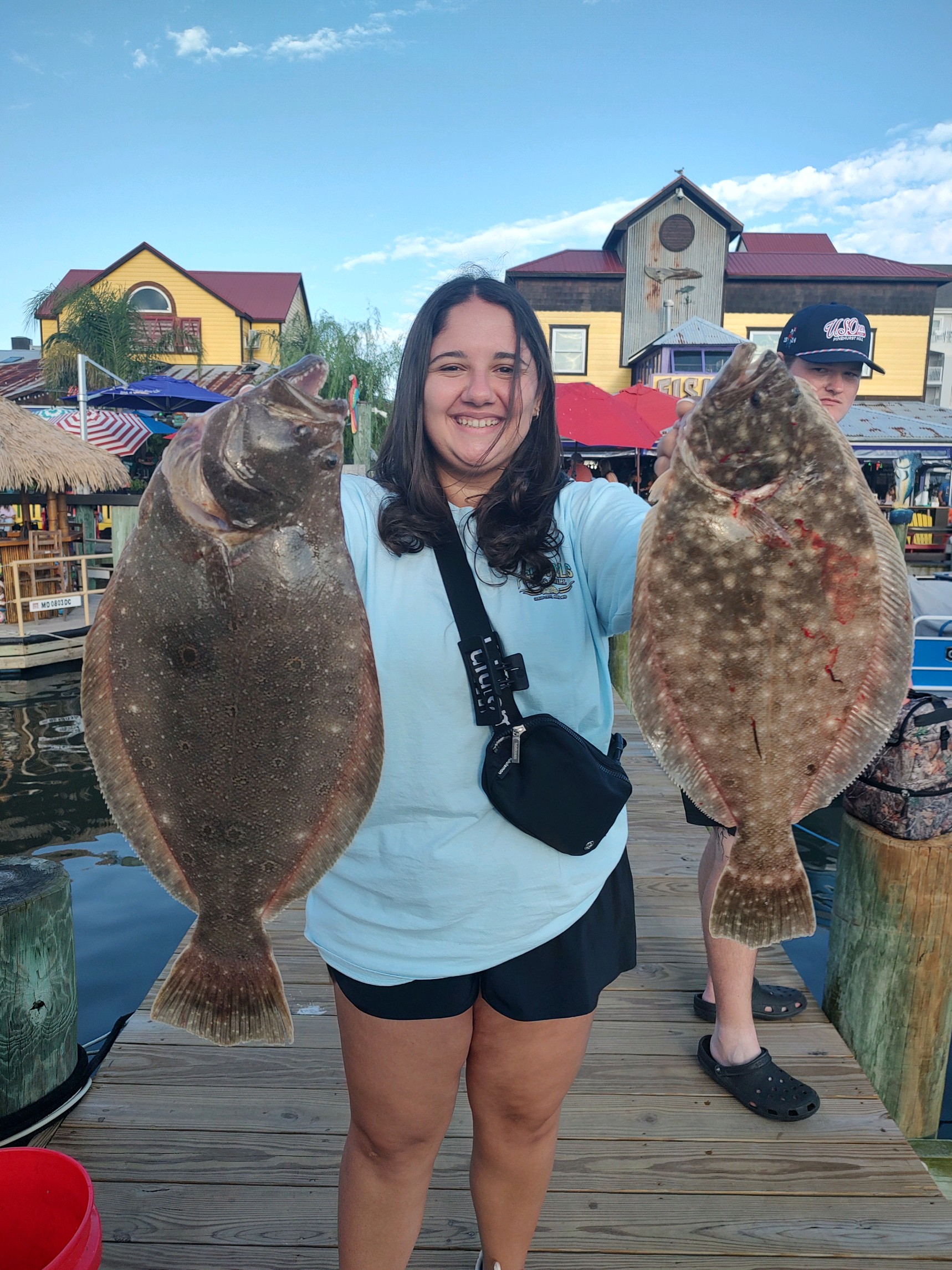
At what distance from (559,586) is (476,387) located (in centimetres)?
46

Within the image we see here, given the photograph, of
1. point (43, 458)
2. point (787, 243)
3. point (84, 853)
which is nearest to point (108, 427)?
point (43, 458)

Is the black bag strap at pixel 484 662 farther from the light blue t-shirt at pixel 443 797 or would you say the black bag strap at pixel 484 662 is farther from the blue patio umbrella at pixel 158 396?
the blue patio umbrella at pixel 158 396

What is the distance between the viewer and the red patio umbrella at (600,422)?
456 inches

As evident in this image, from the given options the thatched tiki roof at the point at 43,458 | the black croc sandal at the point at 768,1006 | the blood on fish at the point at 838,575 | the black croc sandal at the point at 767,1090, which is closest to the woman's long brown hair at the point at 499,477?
the blood on fish at the point at 838,575

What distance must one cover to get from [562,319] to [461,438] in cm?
2590

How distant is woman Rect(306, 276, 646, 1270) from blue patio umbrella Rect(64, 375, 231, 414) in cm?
1270

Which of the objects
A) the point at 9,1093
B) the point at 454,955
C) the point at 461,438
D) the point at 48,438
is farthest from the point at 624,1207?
the point at 48,438

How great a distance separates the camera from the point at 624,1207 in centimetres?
235

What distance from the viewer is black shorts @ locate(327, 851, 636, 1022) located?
1.64m

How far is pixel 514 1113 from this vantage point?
176cm

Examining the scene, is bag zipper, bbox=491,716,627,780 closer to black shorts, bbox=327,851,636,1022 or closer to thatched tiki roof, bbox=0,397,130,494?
black shorts, bbox=327,851,636,1022

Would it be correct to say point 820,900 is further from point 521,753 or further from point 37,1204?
point 37,1204

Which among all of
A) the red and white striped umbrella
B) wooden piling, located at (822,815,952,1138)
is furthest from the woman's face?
the red and white striped umbrella

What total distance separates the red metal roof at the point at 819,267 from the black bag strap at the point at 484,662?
27742 millimetres
